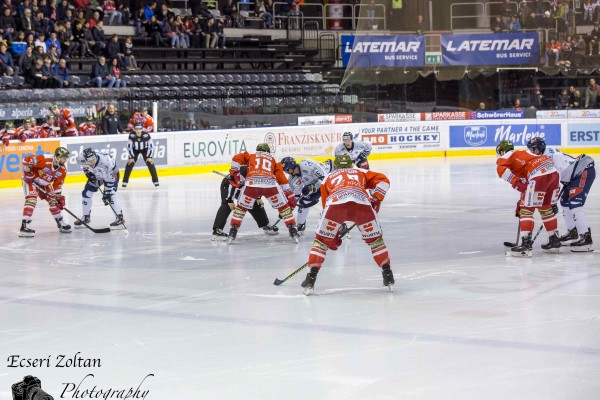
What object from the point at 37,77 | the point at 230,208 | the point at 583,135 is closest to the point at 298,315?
the point at 230,208

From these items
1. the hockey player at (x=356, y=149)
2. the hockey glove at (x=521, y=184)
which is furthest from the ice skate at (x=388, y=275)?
the hockey player at (x=356, y=149)

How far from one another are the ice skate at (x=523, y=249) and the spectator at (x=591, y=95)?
50.0ft

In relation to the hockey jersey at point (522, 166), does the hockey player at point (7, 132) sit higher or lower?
higher

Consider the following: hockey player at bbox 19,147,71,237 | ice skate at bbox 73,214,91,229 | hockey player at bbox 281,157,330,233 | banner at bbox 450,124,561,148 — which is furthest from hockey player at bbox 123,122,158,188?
banner at bbox 450,124,561,148

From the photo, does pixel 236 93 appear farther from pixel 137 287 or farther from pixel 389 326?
pixel 389 326

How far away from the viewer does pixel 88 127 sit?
20.5 metres

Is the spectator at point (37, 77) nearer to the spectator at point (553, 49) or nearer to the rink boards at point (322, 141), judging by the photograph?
the rink boards at point (322, 141)

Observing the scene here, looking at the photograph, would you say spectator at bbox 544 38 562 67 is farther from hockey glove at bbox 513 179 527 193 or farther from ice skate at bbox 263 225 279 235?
hockey glove at bbox 513 179 527 193

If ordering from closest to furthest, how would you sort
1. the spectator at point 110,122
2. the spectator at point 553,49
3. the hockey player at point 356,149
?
the hockey player at point 356,149 < the spectator at point 110,122 < the spectator at point 553,49

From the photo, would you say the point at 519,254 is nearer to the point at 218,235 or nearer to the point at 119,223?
the point at 218,235

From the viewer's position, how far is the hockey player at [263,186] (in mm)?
12070

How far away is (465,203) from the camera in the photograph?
51.5 ft

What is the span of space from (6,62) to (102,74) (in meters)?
2.20

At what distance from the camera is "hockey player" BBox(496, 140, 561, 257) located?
10.8 meters
